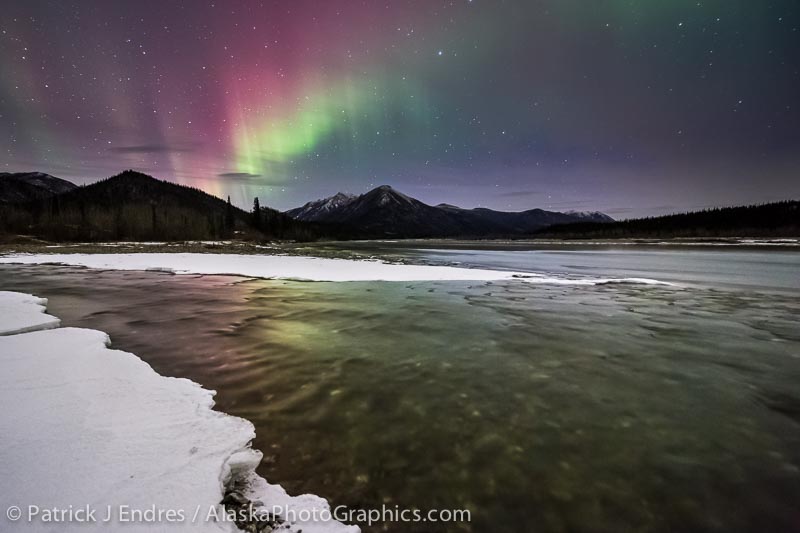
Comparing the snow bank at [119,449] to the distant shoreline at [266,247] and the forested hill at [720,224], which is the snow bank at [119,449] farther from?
the forested hill at [720,224]

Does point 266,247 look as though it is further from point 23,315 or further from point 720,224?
point 720,224

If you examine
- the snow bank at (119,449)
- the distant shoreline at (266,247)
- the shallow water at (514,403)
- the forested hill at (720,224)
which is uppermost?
the forested hill at (720,224)

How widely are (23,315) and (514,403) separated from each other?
1257cm

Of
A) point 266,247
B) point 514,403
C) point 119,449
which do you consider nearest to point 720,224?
point 266,247

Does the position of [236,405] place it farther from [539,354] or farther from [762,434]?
[762,434]

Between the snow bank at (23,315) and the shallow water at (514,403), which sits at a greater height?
the snow bank at (23,315)

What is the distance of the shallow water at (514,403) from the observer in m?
3.20

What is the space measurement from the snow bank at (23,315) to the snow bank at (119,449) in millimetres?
3027

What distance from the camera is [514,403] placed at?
5070mm

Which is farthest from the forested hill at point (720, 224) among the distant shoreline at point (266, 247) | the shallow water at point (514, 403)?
the shallow water at point (514, 403)

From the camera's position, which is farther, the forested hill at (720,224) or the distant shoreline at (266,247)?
the forested hill at (720,224)

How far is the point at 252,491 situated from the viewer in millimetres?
3143

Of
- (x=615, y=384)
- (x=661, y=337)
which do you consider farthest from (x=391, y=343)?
(x=661, y=337)

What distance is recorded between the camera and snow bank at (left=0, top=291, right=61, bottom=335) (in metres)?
8.21
